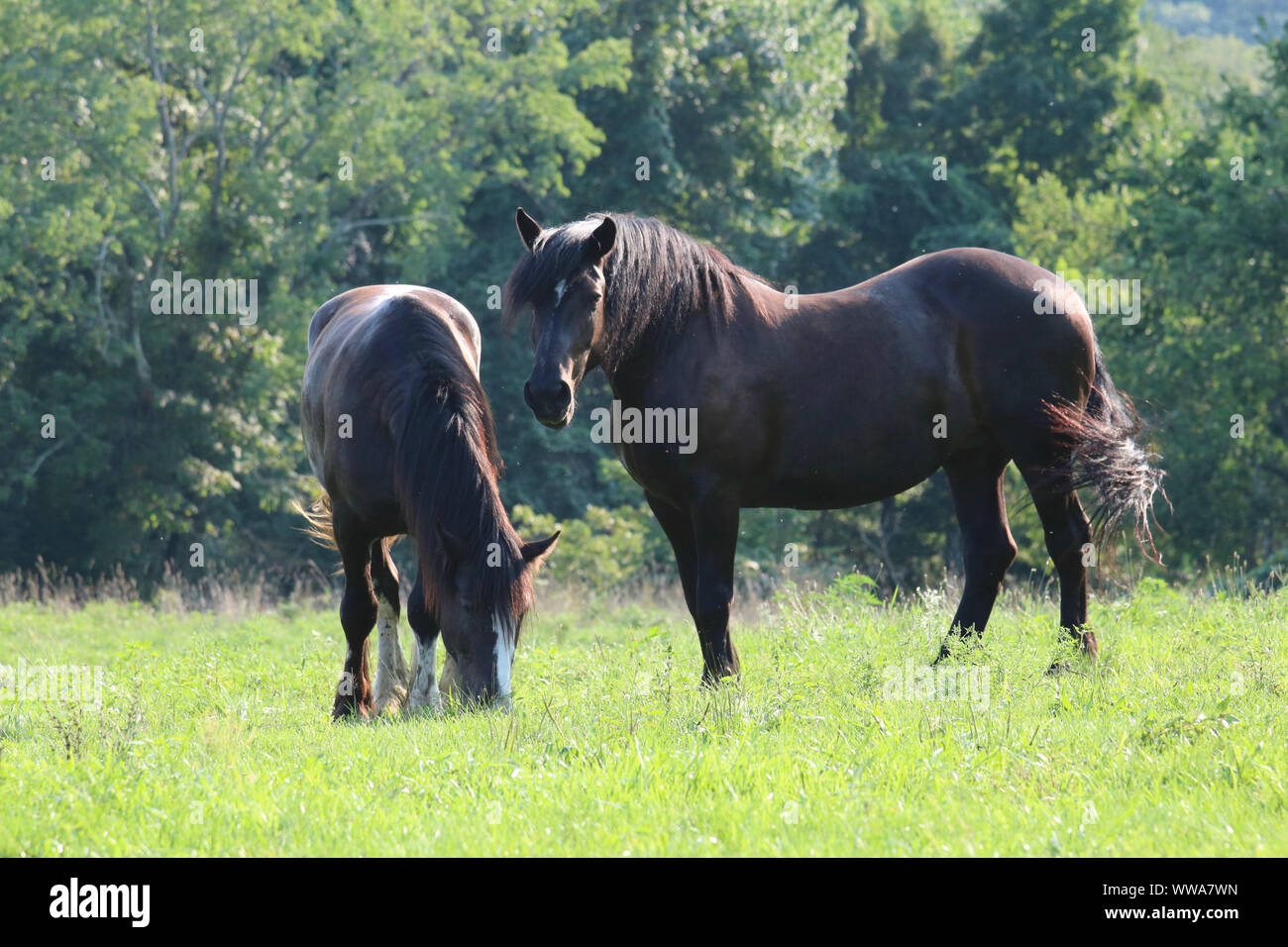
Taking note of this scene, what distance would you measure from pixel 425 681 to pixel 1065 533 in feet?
12.2

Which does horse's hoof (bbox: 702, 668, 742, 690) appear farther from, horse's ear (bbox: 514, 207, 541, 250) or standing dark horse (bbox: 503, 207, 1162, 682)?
horse's ear (bbox: 514, 207, 541, 250)

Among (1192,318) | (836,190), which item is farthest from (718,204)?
(1192,318)

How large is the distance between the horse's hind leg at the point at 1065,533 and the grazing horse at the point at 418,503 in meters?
2.91

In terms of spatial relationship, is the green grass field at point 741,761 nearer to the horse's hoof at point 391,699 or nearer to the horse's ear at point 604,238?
the horse's hoof at point 391,699

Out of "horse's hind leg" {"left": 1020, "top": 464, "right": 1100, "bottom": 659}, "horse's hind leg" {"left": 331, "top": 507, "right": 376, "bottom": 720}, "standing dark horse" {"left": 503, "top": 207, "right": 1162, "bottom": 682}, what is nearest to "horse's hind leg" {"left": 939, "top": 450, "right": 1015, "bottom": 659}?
"standing dark horse" {"left": 503, "top": 207, "right": 1162, "bottom": 682}

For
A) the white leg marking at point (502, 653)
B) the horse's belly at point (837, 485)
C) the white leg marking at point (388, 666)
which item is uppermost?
the horse's belly at point (837, 485)

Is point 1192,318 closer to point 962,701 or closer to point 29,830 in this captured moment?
point 962,701

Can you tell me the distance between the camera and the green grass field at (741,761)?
13.6 feet

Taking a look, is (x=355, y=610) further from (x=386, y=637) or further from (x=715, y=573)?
(x=715, y=573)

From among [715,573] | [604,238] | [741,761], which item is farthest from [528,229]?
[741,761]

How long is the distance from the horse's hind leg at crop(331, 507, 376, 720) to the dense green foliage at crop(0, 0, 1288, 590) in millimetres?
13701

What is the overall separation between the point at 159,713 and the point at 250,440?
17.7 m

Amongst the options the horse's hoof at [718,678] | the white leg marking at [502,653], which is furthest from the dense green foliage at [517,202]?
the white leg marking at [502,653]

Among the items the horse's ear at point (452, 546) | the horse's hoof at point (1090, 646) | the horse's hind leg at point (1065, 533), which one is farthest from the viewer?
Answer: the horse's hind leg at point (1065, 533)
